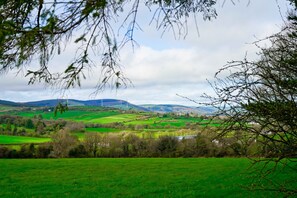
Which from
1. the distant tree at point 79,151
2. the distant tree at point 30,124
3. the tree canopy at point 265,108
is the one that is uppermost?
the tree canopy at point 265,108

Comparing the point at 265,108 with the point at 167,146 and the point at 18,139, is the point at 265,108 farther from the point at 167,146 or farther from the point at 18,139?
the point at 18,139

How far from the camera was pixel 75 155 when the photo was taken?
153 feet

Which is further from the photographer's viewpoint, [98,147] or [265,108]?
[98,147]

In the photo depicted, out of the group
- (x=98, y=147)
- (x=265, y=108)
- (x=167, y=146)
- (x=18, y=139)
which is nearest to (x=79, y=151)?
(x=98, y=147)

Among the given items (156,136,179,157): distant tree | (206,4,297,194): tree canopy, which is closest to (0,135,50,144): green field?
(156,136,179,157): distant tree

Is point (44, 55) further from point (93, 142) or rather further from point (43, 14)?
Answer: point (93, 142)

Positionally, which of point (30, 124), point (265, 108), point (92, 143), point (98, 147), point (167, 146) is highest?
point (265, 108)

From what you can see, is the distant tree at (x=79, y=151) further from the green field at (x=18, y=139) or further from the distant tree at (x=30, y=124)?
the green field at (x=18, y=139)

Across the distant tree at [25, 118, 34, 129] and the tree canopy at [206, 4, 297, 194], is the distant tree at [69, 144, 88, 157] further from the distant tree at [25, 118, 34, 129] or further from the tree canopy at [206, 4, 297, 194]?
the tree canopy at [206, 4, 297, 194]

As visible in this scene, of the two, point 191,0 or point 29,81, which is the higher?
point 191,0

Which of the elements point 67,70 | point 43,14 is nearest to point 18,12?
point 43,14

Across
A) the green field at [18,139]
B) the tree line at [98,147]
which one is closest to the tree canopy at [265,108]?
the tree line at [98,147]

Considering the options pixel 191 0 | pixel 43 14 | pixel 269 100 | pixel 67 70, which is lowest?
pixel 269 100

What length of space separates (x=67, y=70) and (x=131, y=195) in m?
9.84
